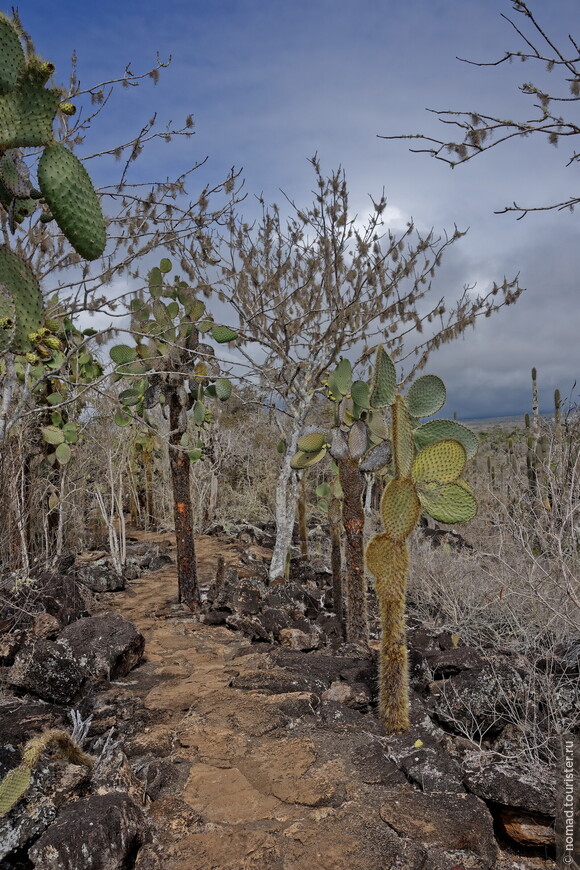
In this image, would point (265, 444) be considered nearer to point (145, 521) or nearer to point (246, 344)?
point (145, 521)

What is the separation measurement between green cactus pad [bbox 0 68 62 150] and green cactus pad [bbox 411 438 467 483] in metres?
2.50

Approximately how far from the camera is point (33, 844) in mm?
2256

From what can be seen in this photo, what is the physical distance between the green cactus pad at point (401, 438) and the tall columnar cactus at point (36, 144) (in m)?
1.81

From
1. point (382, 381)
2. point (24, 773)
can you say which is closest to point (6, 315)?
point (24, 773)

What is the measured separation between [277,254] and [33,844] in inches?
295

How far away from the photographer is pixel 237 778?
295 centimetres

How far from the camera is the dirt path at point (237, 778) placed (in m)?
2.36

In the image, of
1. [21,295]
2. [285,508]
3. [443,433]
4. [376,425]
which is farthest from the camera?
[285,508]

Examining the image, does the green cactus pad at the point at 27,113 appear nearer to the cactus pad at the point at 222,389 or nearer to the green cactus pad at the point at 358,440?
the green cactus pad at the point at 358,440

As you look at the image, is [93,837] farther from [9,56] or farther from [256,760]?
[9,56]

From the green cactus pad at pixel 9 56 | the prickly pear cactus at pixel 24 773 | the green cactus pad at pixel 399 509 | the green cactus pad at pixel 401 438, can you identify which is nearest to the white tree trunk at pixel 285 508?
the green cactus pad at pixel 401 438

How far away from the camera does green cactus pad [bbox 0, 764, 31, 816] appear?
7.44 feet

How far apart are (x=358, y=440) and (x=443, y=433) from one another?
3.54 ft

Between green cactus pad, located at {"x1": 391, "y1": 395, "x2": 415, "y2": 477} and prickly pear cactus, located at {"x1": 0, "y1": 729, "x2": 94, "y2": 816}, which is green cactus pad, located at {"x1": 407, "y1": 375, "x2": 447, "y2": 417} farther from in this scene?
prickly pear cactus, located at {"x1": 0, "y1": 729, "x2": 94, "y2": 816}
